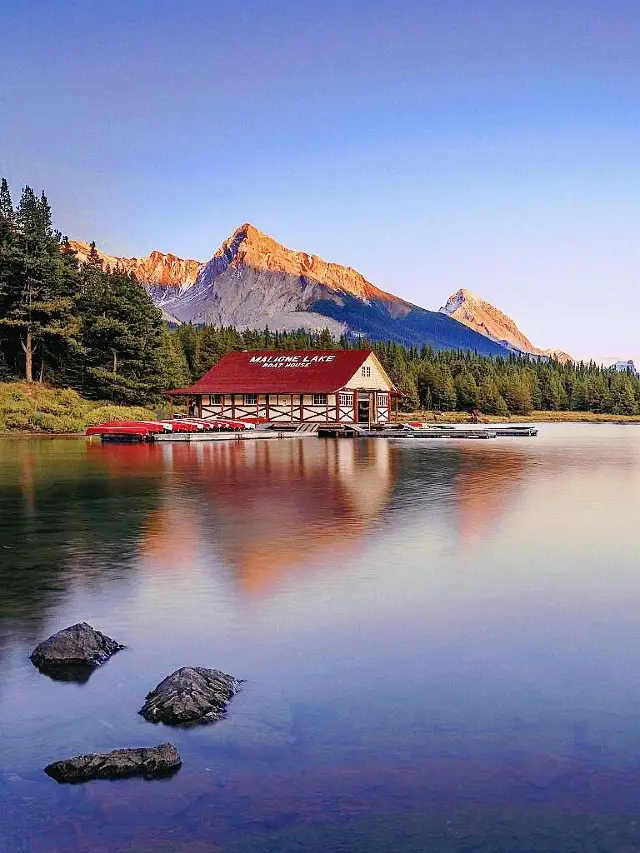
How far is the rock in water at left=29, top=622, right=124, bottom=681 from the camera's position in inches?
385

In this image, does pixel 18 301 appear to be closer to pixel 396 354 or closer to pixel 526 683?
pixel 526 683

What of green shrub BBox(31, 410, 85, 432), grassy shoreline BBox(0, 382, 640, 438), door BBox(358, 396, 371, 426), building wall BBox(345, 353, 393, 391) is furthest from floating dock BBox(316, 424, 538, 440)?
green shrub BBox(31, 410, 85, 432)

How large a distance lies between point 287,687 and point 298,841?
10.1 ft

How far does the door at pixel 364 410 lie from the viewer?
80.5m

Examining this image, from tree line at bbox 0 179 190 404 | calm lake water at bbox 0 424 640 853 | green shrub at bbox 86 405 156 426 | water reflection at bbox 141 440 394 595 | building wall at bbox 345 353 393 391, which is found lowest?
calm lake water at bbox 0 424 640 853

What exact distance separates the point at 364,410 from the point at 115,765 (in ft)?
244

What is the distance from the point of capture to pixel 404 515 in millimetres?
22766

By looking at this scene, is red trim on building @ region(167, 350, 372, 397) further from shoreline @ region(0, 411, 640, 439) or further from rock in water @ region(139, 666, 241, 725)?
rock in water @ region(139, 666, 241, 725)

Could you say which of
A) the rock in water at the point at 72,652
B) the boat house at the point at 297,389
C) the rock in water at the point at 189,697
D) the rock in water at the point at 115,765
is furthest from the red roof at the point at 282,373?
the rock in water at the point at 115,765

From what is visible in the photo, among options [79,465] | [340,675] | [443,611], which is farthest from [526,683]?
[79,465]

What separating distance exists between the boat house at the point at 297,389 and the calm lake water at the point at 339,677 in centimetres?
5410

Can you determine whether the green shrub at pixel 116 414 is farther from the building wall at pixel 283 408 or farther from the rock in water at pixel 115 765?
the rock in water at pixel 115 765

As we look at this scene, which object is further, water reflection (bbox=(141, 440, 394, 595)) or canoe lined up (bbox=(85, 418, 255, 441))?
canoe lined up (bbox=(85, 418, 255, 441))

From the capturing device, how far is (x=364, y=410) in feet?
266
